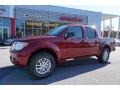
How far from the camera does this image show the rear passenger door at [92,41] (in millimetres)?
9055

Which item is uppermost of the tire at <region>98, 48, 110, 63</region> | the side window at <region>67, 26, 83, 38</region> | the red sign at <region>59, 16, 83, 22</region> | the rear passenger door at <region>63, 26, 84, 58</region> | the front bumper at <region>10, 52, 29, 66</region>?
the red sign at <region>59, 16, 83, 22</region>

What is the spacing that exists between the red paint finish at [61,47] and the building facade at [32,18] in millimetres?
23461

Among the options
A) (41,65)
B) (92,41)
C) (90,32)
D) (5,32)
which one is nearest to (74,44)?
(92,41)

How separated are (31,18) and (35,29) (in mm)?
2077

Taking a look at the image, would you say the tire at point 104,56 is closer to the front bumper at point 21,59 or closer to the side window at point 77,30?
the side window at point 77,30

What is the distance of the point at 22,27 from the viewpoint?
34156mm

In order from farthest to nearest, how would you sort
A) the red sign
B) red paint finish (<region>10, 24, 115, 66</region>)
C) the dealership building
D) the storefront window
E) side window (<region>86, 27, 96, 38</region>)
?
the red sign < the storefront window < the dealership building < side window (<region>86, 27, 96, 38</region>) < red paint finish (<region>10, 24, 115, 66</region>)

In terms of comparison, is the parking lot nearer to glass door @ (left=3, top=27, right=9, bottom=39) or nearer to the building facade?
glass door @ (left=3, top=27, right=9, bottom=39)

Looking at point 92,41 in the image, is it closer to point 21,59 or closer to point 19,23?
point 21,59

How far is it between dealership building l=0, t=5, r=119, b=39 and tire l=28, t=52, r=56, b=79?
24.5 m

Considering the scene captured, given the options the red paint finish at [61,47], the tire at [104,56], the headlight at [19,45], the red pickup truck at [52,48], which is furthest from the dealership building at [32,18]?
the headlight at [19,45]

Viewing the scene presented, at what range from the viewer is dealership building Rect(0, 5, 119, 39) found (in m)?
31.8

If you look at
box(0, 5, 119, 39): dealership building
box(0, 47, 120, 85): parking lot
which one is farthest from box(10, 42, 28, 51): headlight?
box(0, 5, 119, 39): dealership building
